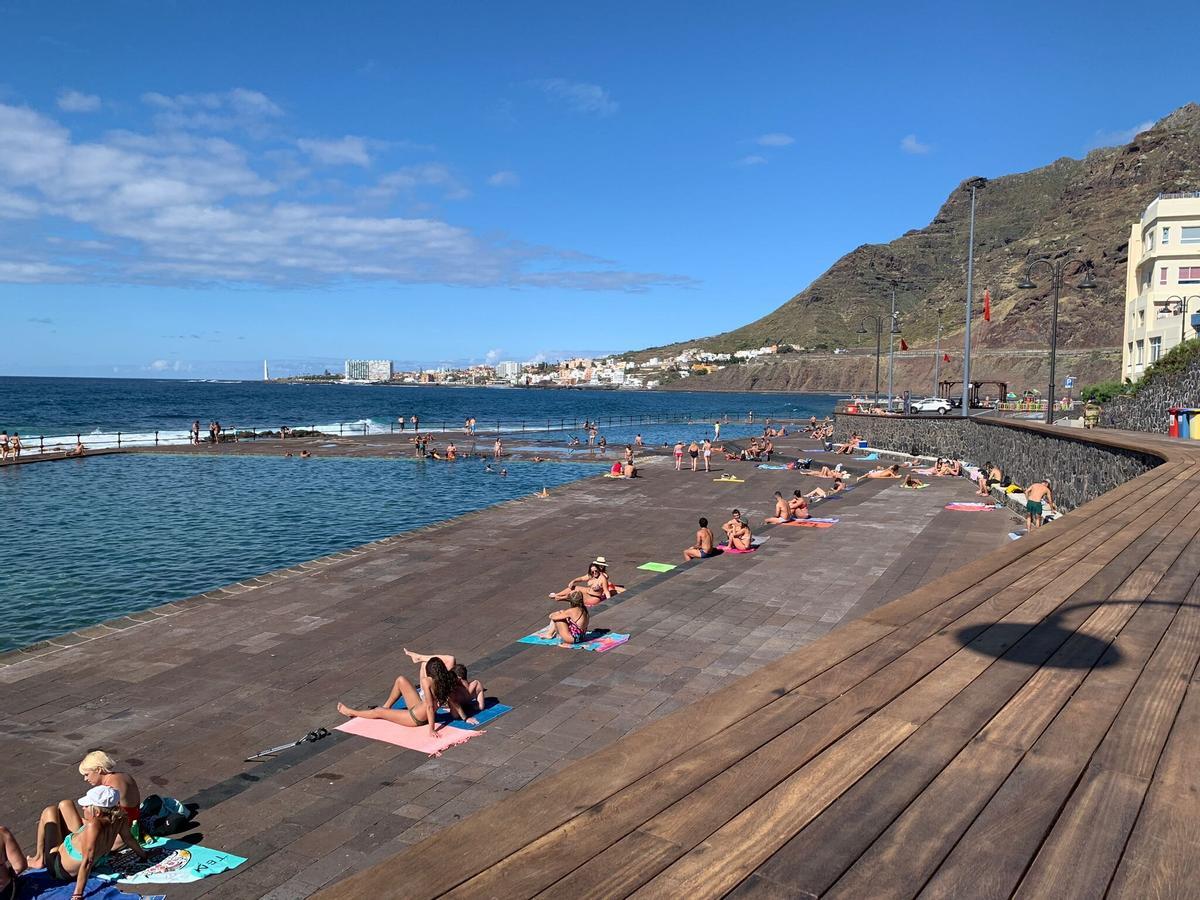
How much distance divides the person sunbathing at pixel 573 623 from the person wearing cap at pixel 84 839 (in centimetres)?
539

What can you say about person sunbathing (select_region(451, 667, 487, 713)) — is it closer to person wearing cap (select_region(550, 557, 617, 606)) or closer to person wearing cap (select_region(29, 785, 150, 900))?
person wearing cap (select_region(29, 785, 150, 900))

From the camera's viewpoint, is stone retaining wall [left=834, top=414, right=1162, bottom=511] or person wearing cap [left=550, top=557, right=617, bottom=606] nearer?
person wearing cap [left=550, top=557, right=617, bottom=606]

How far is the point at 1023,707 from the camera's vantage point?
11.5 feet

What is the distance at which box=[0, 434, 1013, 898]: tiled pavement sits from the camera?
6.46m

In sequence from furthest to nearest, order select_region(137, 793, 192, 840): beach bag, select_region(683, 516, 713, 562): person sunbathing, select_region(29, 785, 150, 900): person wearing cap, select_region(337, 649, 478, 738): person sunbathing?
select_region(683, 516, 713, 562): person sunbathing
select_region(337, 649, 478, 738): person sunbathing
select_region(137, 793, 192, 840): beach bag
select_region(29, 785, 150, 900): person wearing cap

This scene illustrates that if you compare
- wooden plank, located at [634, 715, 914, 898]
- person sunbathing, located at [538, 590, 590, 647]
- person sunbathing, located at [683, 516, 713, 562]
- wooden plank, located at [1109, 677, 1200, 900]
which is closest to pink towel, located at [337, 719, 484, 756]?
person sunbathing, located at [538, 590, 590, 647]

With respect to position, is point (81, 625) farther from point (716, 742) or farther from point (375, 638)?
point (716, 742)

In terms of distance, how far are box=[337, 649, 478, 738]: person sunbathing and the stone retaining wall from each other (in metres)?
12.6

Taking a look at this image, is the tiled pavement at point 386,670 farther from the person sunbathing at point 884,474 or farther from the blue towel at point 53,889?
the person sunbathing at point 884,474

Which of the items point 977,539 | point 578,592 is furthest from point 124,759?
point 977,539

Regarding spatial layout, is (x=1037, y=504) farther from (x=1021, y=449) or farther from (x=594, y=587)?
(x=594, y=587)

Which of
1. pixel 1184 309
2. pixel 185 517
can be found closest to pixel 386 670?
pixel 185 517

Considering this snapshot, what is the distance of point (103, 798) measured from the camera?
571 cm

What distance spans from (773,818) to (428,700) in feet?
19.2
